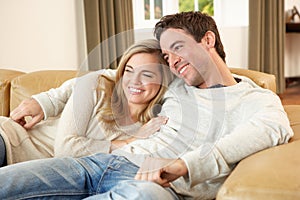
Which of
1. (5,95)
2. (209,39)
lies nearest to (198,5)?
(5,95)

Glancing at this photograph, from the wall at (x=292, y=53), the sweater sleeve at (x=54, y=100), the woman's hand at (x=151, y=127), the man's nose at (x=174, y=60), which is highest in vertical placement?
the man's nose at (x=174, y=60)

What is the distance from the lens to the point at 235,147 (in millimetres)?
1330

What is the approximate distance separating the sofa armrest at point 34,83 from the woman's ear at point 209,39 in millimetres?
648

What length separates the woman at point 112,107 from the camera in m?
1.59

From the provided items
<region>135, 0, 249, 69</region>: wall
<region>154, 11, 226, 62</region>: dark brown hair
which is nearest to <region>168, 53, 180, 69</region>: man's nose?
<region>154, 11, 226, 62</region>: dark brown hair

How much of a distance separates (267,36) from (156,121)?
3853mm

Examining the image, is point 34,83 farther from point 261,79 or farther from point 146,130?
point 261,79

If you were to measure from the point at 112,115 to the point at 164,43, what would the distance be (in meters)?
0.30

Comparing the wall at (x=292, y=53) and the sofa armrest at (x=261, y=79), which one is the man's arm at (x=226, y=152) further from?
the wall at (x=292, y=53)

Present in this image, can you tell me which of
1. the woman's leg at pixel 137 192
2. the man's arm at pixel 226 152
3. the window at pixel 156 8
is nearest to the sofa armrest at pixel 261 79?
the man's arm at pixel 226 152

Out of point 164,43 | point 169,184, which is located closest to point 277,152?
point 169,184

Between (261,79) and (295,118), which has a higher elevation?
(261,79)

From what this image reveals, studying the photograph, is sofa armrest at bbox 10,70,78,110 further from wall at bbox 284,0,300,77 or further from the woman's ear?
wall at bbox 284,0,300,77

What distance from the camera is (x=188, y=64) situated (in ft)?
5.23
